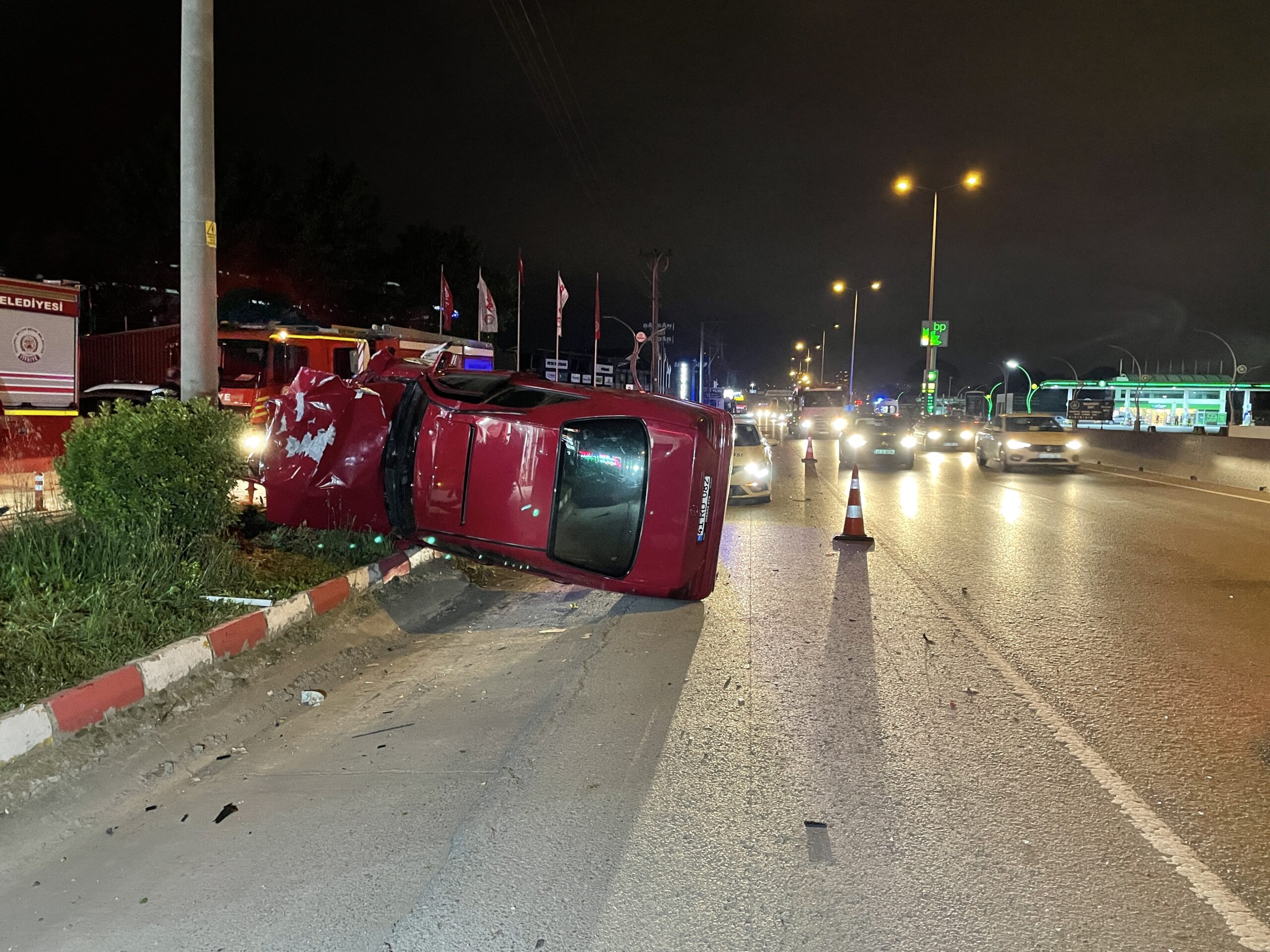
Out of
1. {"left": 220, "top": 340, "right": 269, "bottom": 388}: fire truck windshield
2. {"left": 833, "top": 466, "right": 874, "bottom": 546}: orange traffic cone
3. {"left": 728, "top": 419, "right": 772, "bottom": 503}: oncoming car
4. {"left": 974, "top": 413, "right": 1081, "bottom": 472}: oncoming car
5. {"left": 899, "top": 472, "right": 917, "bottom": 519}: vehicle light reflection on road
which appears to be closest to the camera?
{"left": 833, "top": 466, "right": 874, "bottom": 546}: orange traffic cone

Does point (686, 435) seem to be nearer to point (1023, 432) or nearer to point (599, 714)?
point (599, 714)

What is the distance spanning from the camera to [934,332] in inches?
1502

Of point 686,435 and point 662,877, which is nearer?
point 662,877

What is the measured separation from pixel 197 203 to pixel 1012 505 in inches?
536

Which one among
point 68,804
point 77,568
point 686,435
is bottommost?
point 68,804

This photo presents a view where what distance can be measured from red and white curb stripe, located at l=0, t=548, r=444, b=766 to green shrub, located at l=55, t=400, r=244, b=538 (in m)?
1.23

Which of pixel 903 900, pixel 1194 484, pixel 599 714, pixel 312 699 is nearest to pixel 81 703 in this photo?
pixel 312 699

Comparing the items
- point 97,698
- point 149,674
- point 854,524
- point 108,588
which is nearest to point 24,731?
point 97,698

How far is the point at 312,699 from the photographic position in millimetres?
5496

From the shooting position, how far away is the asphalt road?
3.19 m

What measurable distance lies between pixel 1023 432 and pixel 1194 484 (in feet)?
13.3

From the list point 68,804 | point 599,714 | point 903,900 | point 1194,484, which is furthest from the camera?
point 1194,484

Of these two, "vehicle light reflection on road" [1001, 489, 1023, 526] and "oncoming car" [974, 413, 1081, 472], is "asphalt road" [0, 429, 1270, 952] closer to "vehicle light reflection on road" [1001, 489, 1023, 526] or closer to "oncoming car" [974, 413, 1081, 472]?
"vehicle light reflection on road" [1001, 489, 1023, 526]

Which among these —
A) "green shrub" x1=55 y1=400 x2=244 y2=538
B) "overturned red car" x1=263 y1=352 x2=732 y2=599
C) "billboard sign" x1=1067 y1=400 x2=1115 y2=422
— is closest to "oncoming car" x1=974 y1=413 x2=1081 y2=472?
"overturned red car" x1=263 y1=352 x2=732 y2=599
